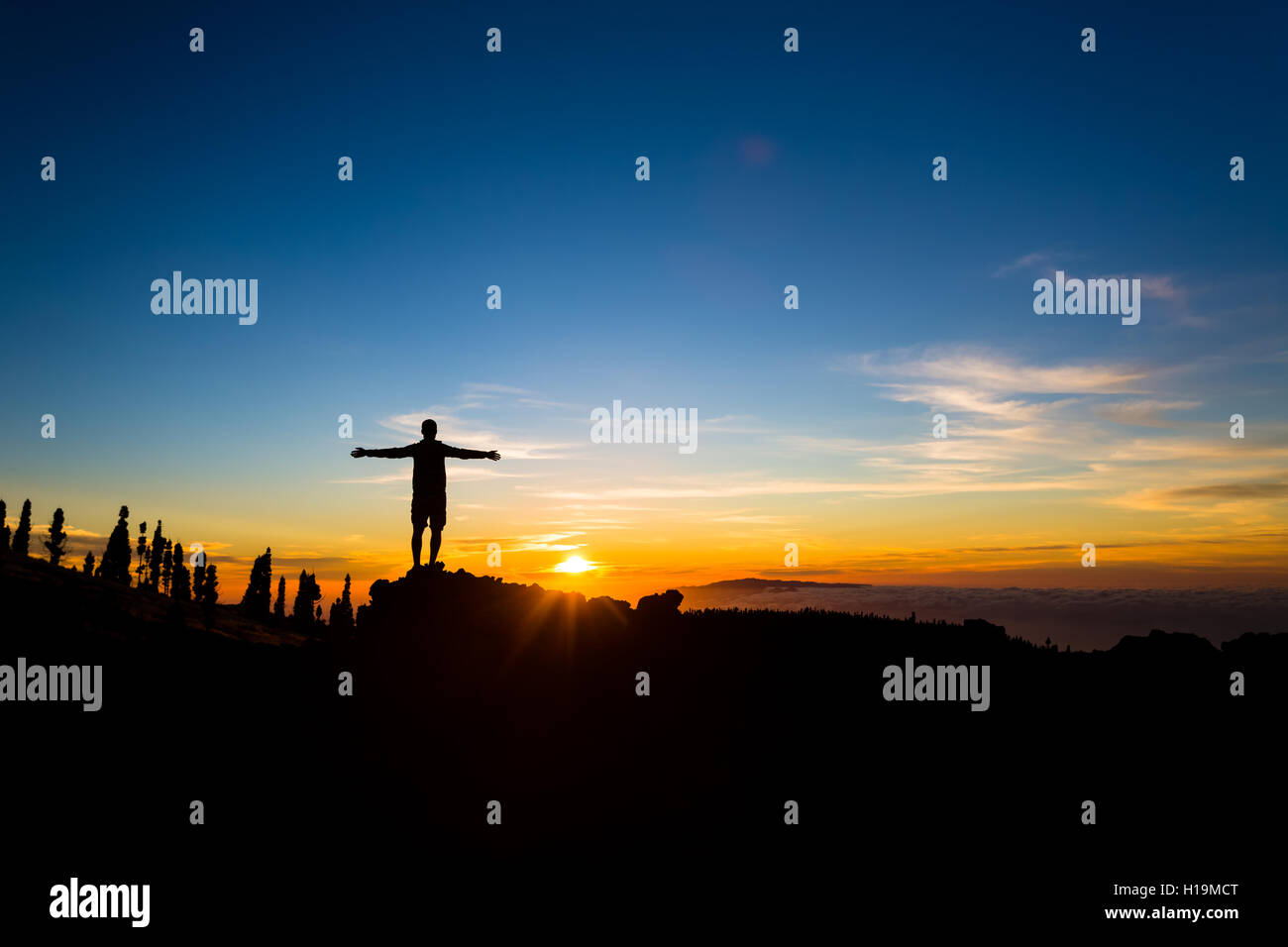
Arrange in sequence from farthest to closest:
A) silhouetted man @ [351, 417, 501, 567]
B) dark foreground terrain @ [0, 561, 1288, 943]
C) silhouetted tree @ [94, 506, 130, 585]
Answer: silhouetted tree @ [94, 506, 130, 585]
silhouetted man @ [351, 417, 501, 567]
dark foreground terrain @ [0, 561, 1288, 943]

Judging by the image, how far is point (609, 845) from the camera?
1775cm

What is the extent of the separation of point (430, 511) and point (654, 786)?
971cm

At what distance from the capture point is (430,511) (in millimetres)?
20938

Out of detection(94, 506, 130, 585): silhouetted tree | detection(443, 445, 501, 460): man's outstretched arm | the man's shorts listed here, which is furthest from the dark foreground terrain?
detection(94, 506, 130, 585): silhouetted tree

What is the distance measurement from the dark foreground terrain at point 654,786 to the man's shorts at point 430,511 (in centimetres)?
225

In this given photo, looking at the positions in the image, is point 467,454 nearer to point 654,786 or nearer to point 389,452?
point 389,452

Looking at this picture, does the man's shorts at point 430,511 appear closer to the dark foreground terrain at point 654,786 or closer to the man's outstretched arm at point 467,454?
the man's outstretched arm at point 467,454

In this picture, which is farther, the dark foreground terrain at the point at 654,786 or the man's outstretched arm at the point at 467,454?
the man's outstretched arm at the point at 467,454

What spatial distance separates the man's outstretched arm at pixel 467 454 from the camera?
2067 centimetres

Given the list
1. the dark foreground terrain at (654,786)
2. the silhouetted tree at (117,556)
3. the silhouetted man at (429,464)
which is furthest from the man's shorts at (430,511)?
the silhouetted tree at (117,556)

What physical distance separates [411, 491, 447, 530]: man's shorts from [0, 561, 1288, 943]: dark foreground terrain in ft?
7.38

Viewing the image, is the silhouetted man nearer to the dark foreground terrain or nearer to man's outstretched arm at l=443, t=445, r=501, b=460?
man's outstretched arm at l=443, t=445, r=501, b=460

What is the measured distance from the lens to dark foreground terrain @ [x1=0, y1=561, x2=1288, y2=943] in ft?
55.4
